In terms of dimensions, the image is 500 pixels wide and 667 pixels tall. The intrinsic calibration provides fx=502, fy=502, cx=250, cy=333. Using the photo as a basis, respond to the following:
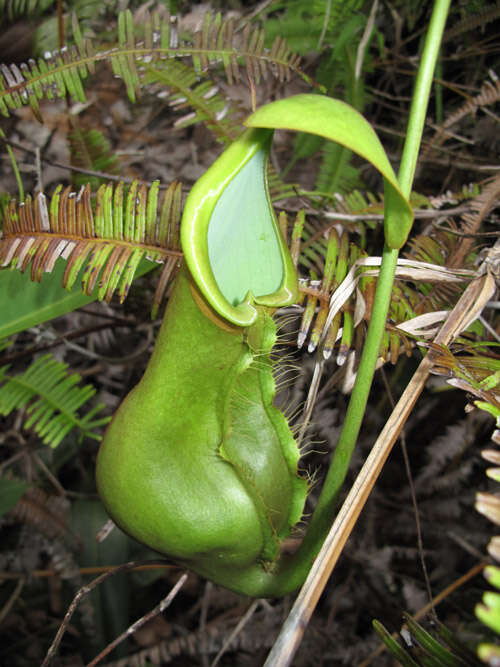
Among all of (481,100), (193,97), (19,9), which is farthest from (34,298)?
(19,9)

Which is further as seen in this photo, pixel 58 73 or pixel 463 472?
pixel 463 472

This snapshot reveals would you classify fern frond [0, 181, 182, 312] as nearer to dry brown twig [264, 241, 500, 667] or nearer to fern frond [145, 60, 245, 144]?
fern frond [145, 60, 245, 144]

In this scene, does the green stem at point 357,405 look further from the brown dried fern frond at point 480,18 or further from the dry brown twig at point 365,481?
the brown dried fern frond at point 480,18

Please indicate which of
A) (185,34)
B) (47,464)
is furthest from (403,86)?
(47,464)

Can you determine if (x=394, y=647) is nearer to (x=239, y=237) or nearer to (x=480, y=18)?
(x=239, y=237)

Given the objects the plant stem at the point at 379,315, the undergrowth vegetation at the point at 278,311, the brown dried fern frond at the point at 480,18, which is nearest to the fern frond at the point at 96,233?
the undergrowth vegetation at the point at 278,311

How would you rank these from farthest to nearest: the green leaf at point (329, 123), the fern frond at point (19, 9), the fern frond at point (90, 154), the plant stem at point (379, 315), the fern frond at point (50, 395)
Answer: the fern frond at point (19, 9)
the fern frond at point (90, 154)
the fern frond at point (50, 395)
the plant stem at point (379, 315)
the green leaf at point (329, 123)

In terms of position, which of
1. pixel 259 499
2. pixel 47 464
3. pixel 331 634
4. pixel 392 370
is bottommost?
pixel 331 634

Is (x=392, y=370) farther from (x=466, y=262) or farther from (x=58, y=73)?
(x=58, y=73)
